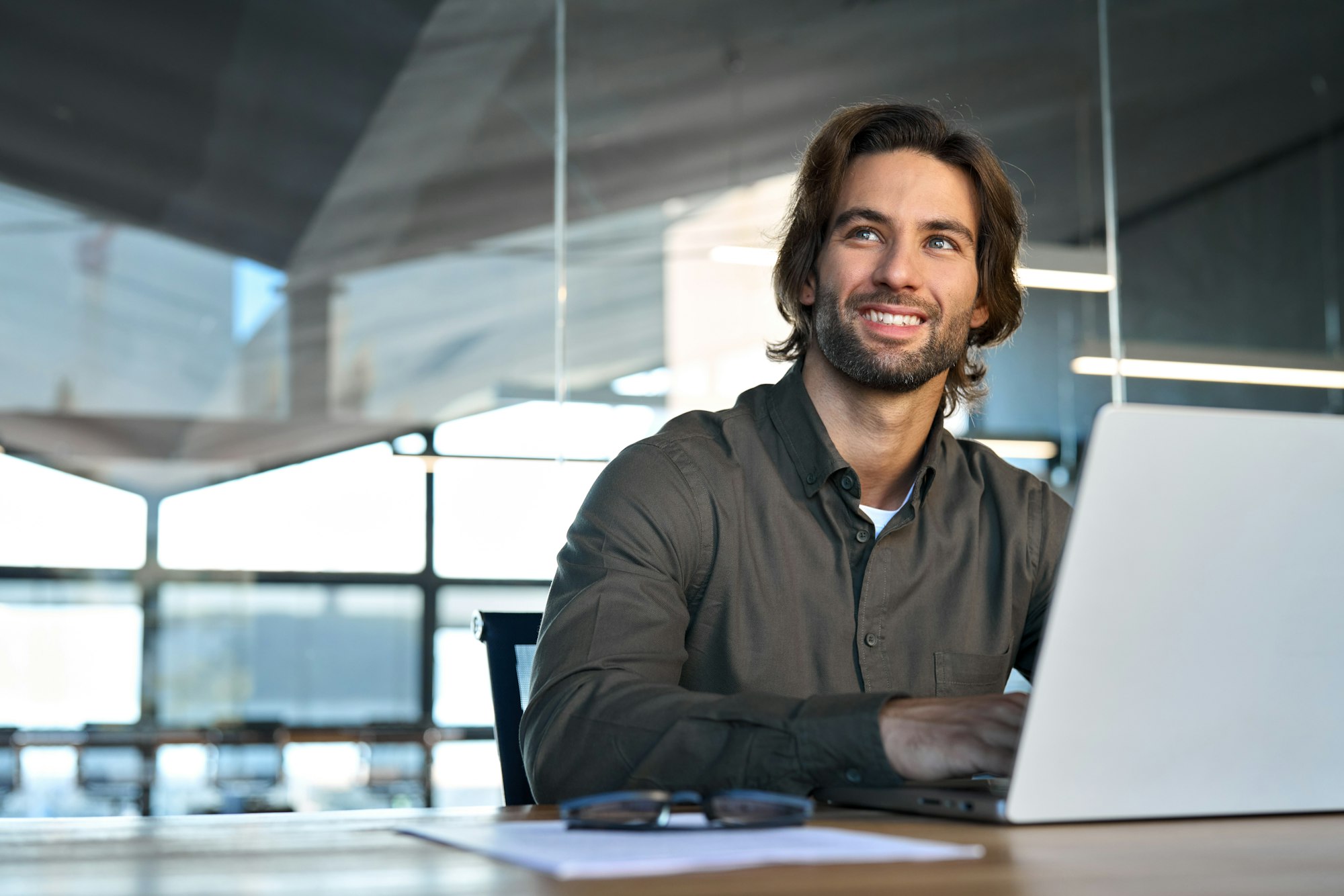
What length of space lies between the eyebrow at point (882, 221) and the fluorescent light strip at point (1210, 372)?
2381mm

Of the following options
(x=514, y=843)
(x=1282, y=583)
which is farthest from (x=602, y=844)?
(x=1282, y=583)

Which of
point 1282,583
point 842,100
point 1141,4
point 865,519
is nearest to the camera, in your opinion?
point 1282,583

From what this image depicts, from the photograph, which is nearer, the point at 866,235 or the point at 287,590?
the point at 866,235

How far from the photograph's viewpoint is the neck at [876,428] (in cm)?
184

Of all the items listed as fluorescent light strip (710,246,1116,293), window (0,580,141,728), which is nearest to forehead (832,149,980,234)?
fluorescent light strip (710,246,1116,293)

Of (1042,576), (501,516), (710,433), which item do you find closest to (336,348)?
(501,516)

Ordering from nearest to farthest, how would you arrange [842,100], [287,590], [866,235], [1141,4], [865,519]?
1. [865,519]
2. [866,235]
3. [287,590]
4. [842,100]
5. [1141,4]

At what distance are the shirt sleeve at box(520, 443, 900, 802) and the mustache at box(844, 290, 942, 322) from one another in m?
0.41

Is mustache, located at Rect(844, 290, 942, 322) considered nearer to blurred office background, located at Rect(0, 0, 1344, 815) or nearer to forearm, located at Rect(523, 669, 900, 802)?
forearm, located at Rect(523, 669, 900, 802)

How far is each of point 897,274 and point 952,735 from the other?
0.98 m

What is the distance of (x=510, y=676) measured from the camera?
1768 millimetres

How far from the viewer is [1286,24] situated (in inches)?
181

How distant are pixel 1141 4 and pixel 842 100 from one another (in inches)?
47.5

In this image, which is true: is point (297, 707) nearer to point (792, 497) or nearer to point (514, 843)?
point (792, 497)
